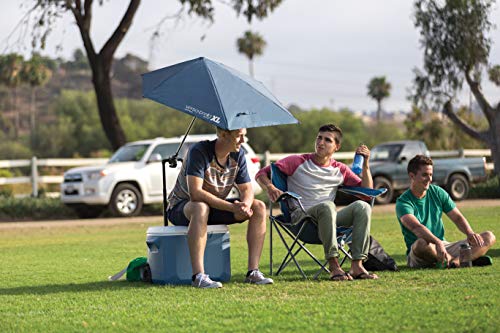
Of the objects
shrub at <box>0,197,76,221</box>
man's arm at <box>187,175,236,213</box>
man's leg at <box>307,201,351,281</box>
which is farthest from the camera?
shrub at <box>0,197,76,221</box>

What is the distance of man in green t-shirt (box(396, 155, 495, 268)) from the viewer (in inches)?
339

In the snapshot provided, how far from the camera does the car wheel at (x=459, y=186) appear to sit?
24.1 m

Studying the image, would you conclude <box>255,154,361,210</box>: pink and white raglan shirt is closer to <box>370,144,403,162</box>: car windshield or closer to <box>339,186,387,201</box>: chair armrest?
<box>339,186,387,201</box>: chair armrest

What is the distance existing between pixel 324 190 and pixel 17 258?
4.38 metres

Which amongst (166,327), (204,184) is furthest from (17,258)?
(166,327)

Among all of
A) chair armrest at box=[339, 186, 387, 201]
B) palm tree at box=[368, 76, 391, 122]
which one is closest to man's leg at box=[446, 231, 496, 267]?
chair armrest at box=[339, 186, 387, 201]

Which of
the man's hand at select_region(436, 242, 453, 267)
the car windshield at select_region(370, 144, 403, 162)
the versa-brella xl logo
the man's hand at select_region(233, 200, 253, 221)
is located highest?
the versa-brella xl logo

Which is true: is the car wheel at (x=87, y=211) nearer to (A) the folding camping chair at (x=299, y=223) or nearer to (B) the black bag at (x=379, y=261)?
(A) the folding camping chair at (x=299, y=223)

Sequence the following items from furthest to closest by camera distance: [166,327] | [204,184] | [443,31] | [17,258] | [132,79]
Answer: [132,79] < [443,31] < [17,258] < [204,184] < [166,327]

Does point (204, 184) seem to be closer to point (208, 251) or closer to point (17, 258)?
point (208, 251)

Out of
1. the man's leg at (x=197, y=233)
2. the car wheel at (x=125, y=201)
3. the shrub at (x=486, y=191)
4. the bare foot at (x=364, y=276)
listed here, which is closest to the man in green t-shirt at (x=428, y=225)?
the bare foot at (x=364, y=276)

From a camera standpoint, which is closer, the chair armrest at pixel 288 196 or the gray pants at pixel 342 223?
the gray pants at pixel 342 223

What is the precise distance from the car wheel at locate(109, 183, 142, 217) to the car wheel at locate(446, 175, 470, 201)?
7922 millimetres

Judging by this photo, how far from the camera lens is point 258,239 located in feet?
26.9
